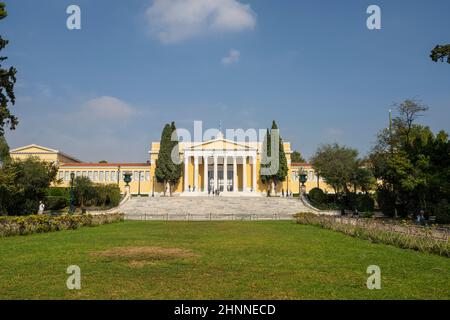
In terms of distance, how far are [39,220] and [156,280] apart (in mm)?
15159

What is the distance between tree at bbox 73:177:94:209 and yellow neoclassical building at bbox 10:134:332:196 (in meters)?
18.9

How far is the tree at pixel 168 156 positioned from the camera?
6469 centimetres

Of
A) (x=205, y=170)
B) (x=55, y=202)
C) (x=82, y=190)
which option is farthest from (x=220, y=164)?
(x=55, y=202)

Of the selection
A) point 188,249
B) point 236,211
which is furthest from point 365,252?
point 236,211

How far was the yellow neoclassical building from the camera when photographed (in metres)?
67.2

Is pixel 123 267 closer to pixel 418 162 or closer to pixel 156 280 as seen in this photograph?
pixel 156 280

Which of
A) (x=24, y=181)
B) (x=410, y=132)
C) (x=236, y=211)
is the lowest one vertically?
(x=236, y=211)

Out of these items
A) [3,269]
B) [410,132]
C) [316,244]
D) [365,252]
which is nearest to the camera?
[3,269]

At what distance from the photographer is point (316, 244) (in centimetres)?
1619

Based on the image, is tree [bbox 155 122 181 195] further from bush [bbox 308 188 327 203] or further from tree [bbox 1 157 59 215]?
bush [bbox 308 188 327 203]

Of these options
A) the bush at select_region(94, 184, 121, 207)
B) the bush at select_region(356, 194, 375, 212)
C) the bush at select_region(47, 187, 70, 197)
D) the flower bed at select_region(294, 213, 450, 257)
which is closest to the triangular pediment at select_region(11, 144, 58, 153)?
the bush at select_region(47, 187, 70, 197)

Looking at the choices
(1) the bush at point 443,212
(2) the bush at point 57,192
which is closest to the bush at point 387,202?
(1) the bush at point 443,212

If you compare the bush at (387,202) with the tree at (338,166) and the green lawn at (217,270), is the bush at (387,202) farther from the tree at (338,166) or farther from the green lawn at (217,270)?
the green lawn at (217,270)

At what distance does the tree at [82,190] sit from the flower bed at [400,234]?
3027 centimetres
